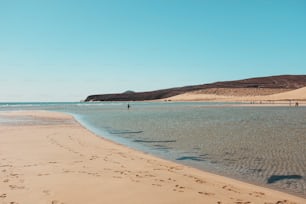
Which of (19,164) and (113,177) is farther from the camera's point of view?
(19,164)

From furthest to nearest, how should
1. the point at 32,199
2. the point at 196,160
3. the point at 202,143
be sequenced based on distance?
the point at 202,143 < the point at 196,160 < the point at 32,199

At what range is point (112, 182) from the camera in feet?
27.4

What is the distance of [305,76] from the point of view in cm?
19775

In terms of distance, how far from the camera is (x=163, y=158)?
1245 cm

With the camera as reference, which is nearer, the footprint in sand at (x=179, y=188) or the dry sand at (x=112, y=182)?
the dry sand at (x=112, y=182)

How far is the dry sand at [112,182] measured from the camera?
23.0ft

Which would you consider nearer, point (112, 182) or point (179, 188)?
point (179, 188)

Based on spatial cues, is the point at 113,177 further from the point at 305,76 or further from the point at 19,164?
the point at 305,76

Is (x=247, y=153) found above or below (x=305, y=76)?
below

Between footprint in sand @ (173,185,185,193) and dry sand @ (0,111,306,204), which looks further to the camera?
footprint in sand @ (173,185,185,193)

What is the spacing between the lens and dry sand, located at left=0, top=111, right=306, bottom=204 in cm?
700

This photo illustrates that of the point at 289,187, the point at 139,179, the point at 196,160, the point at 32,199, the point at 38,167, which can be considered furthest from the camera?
the point at 196,160

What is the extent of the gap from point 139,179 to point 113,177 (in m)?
0.68

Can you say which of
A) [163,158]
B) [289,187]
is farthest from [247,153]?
[289,187]
